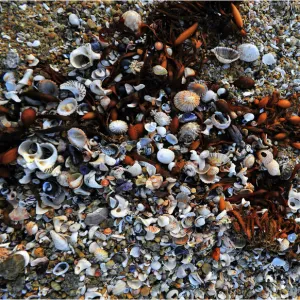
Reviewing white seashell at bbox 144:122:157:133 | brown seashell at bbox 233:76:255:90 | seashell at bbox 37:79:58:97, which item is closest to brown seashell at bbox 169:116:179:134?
white seashell at bbox 144:122:157:133

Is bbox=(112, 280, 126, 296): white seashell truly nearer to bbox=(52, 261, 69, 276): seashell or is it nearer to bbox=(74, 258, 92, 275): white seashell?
bbox=(74, 258, 92, 275): white seashell

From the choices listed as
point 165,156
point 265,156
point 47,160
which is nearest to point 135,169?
point 165,156

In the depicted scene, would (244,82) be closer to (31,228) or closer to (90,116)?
(90,116)

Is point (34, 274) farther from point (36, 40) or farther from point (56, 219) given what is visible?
point (36, 40)

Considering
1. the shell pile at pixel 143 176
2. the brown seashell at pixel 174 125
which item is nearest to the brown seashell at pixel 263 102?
the shell pile at pixel 143 176

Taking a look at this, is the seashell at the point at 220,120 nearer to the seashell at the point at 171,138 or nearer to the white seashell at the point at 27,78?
the seashell at the point at 171,138

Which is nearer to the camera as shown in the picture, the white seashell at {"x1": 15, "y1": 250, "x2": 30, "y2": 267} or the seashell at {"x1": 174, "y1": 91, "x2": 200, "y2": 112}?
the white seashell at {"x1": 15, "y1": 250, "x2": 30, "y2": 267}
